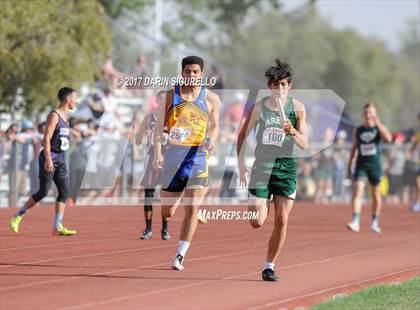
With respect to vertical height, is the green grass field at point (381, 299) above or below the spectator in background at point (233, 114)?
below

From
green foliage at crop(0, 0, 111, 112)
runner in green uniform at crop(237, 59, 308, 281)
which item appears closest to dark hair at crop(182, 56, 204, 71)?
runner in green uniform at crop(237, 59, 308, 281)

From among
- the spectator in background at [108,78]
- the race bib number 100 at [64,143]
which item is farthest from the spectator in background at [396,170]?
the race bib number 100 at [64,143]

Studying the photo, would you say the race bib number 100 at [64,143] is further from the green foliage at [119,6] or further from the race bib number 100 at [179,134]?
the green foliage at [119,6]

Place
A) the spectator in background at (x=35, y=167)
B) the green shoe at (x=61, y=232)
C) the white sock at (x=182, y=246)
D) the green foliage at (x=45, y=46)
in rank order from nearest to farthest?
the white sock at (x=182, y=246), the green shoe at (x=61, y=232), the spectator in background at (x=35, y=167), the green foliage at (x=45, y=46)

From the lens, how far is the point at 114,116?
1080 inches

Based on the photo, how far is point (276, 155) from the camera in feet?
36.9

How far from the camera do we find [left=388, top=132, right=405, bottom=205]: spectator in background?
3603 cm

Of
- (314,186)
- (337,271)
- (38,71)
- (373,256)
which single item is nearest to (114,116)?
(38,71)

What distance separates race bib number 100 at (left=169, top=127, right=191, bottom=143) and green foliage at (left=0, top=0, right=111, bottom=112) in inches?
517

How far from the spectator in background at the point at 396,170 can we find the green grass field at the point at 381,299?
25.3 m

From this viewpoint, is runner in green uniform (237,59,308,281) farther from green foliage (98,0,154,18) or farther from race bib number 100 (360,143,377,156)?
green foliage (98,0,154,18)

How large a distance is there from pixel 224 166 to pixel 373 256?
48.3 feet

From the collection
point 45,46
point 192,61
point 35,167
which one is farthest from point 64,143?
point 45,46

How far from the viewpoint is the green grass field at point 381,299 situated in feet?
30.8
